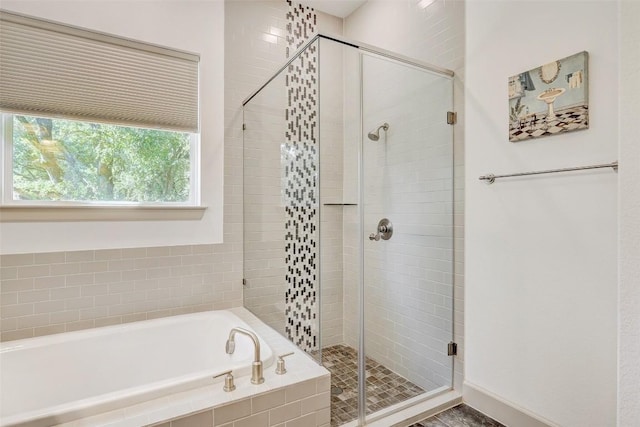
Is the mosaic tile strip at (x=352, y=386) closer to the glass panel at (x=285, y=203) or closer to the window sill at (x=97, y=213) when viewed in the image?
the glass panel at (x=285, y=203)

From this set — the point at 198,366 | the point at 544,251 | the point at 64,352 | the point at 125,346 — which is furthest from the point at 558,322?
the point at 64,352

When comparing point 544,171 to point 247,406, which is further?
point 544,171

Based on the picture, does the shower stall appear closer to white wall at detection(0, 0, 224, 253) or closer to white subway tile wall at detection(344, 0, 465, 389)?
white subway tile wall at detection(344, 0, 465, 389)

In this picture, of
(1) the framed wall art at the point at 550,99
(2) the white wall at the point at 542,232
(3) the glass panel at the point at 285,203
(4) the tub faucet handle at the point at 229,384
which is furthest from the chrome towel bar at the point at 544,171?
(4) the tub faucet handle at the point at 229,384

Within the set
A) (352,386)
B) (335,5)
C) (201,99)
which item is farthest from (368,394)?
(335,5)

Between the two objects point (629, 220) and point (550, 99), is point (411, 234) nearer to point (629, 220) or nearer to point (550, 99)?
point (550, 99)

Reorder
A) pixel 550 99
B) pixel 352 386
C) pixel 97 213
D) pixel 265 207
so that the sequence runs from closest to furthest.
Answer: pixel 550 99, pixel 352 386, pixel 97 213, pixel 265 207

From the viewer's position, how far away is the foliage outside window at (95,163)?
202 centimetres

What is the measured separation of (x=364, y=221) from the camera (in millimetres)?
1978

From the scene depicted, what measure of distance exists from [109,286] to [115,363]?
490 millimetres

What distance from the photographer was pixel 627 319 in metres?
0.98

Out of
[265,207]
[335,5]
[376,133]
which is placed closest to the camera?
[376,133]

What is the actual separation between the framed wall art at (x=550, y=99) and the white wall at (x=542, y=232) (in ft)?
0.13

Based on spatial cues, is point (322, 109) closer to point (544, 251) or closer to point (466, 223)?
point (466, 223)
